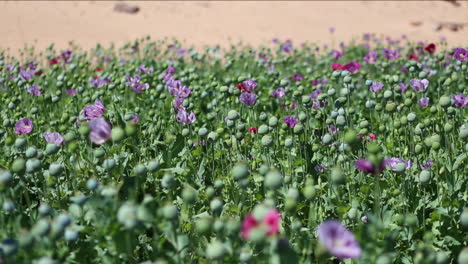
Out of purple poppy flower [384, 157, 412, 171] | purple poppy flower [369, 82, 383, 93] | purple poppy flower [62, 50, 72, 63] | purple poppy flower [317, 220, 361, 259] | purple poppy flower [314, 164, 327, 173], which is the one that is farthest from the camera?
purple poppy flower [62, 50, 72, 63]

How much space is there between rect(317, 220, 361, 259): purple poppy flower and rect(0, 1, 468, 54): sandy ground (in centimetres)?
913

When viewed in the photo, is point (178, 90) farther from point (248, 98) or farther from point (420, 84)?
point (420, 84)

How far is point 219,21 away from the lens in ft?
43.9

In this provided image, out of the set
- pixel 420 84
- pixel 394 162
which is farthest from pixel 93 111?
pixel 420 84

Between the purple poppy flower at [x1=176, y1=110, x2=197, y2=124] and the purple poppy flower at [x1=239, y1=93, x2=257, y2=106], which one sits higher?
the purple poppy flower at [x1=239, y1=93, x2=257, y2=106]

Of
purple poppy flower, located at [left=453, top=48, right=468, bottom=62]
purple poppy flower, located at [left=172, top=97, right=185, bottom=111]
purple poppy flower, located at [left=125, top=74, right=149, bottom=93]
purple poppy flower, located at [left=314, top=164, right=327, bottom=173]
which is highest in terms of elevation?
purple poppy flower, located at [left=453, top=48, right=468, bottom=62]

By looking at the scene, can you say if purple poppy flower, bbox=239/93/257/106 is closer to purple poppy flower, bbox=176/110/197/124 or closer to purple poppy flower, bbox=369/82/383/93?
purple poppy flower, bbox=176/110/197/124

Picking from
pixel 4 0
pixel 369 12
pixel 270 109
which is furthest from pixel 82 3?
pixel 270 109

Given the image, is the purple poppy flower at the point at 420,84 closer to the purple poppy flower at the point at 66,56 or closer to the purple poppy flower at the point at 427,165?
the purple poppy flower at the point at 427,165

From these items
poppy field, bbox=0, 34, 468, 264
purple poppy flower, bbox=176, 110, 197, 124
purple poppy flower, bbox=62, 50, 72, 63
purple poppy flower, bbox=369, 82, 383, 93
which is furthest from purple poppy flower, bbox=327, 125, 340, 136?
purple poppy flower, bbox=62, 50, 72, 63

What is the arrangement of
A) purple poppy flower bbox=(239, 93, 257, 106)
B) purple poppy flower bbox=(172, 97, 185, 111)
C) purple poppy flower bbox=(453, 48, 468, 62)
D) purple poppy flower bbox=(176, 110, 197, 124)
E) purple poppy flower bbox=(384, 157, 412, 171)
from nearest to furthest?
purple poppy flower bbox=(384, 157, 412, 171) → purple poppy flower bbox=(176, 110, 197, 124) → purple poppy flower bbox=(239, 93, 257, 106) → purple poppy flower bbox=(172, 97, 185, 111) → purple poppy flower bbox=(453, 48, 468, 62)

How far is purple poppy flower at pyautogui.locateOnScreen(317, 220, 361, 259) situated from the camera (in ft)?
3.98

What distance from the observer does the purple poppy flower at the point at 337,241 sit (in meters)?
1.21

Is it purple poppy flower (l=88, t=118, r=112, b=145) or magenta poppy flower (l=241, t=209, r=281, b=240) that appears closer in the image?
magenta poppy flower (l=241, t=209, r=281, b=240)
